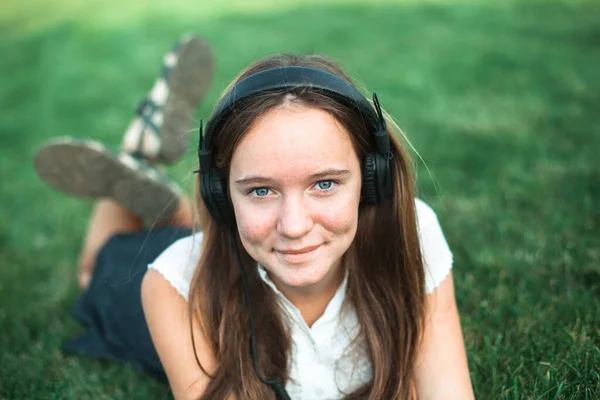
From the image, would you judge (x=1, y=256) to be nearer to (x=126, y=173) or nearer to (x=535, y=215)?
(x=126, y=173)

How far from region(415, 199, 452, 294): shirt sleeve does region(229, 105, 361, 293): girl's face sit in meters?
0.49

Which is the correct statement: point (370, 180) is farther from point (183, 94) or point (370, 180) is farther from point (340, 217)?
point (183, 94)

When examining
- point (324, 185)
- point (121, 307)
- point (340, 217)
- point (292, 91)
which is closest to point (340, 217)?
point (340, 217)

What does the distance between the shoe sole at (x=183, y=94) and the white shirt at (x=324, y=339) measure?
1.28m

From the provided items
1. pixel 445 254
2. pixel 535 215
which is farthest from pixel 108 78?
pixel 445 254

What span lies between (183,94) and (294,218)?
2066mm

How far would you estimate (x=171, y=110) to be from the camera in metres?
3.79

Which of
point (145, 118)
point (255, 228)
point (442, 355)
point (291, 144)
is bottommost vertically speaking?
point (442, 355)

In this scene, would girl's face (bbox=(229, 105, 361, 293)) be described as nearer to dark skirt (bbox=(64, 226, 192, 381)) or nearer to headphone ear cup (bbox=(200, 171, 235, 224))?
headphone ear cup (bbox=(200, 171, 235, 224))

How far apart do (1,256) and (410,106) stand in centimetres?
351

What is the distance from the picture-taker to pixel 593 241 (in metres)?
3.33

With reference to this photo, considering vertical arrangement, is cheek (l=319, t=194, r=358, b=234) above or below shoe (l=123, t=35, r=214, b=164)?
below

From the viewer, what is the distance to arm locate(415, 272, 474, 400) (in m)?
2.33

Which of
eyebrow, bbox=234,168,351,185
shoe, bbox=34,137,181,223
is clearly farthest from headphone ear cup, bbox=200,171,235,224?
shoe, bbox=34,137,181,223
